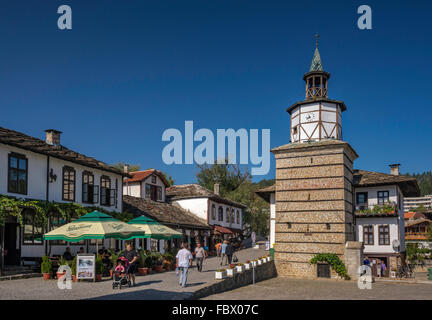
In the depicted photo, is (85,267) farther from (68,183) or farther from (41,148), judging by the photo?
(68,183)

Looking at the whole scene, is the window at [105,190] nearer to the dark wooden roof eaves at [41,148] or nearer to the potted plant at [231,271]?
the dark wooden roof eaves at [41,148]

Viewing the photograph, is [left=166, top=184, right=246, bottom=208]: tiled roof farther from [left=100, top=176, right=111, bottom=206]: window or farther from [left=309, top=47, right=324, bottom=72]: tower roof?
[left=309, top=47, right=324, bottom=72]: tower roof

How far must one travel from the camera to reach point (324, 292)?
825 inches

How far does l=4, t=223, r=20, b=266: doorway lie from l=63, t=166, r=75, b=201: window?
129 inches

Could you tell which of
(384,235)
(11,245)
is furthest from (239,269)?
(384,235)

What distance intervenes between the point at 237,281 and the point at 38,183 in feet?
33.8

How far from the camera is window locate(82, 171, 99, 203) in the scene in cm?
2445

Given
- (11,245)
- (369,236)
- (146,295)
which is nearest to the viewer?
(146,295)

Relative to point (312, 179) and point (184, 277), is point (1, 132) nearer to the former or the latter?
point (184, 277)

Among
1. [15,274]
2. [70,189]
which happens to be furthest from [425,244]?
[15,274]

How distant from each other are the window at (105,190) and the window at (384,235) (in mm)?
19205

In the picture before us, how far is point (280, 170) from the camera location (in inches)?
1193
